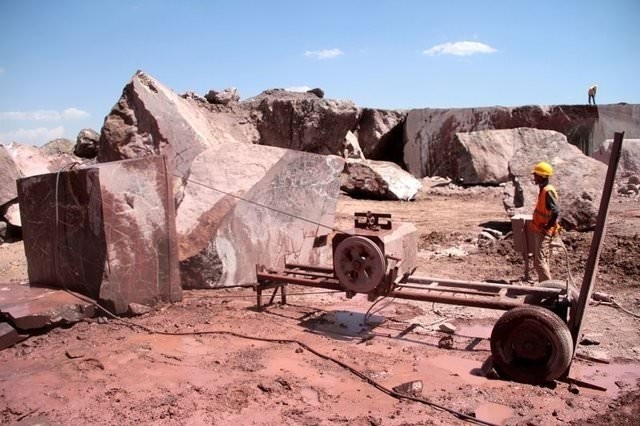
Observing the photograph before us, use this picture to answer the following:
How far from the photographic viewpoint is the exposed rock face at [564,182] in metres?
8.52

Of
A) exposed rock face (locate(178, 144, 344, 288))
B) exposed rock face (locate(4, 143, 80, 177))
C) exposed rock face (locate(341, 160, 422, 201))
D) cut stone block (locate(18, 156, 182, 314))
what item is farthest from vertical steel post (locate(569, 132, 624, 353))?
exposed rock face (locate(341, 160, 422, 201))

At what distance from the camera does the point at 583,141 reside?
15.9 meters

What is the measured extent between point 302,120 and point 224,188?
8040 mm

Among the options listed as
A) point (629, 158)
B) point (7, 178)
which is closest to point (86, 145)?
point (7, 178)

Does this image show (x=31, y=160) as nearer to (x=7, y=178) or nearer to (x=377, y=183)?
(x=7, y=178)

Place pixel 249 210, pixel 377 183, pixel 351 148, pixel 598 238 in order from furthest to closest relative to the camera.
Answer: pixel 351 148
pixel 377 183
pixel 249 210
pixel 598 238

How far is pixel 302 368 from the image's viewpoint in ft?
13.9

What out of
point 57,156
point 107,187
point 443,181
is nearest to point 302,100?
point 443,181

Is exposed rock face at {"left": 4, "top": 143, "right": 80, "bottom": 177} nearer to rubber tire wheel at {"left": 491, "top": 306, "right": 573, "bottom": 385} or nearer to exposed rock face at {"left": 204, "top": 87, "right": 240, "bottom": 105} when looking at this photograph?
exposed rock face at {"left": 204, "top": 87, "right": 240, "bottom": 105}

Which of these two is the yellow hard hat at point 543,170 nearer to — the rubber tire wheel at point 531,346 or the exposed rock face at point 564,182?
the rubber tire wheel at point 531,346

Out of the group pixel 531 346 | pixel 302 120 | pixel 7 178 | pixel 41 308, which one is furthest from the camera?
pixel 302 120

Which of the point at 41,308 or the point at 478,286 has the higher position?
the point at 478,286

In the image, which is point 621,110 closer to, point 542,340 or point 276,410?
point 542,340

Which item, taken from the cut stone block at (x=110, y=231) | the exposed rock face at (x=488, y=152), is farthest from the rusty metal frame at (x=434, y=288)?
the exposed rock face at (x=488, y=152)
